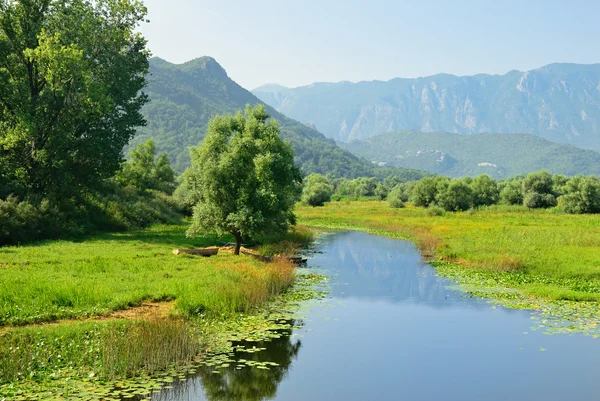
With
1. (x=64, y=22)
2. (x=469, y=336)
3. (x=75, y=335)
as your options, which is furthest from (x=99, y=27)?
(x=469, y=336)

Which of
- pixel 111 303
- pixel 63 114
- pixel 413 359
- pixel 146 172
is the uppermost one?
pixel 63 114

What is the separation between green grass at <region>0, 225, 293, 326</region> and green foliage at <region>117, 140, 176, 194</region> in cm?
3789

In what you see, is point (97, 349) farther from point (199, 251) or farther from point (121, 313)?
point (199, 251)

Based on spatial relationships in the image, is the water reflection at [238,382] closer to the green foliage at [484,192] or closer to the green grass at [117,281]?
the green grass at [117,281]

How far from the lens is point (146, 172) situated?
3344 inches

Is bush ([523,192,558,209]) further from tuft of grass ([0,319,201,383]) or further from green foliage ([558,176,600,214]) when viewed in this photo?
tuft of grass ([0,319,201,383])

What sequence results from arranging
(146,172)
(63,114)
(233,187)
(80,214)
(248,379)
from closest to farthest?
Answer: (248,379), (233,187), (63,114), (80,214), (146,172)

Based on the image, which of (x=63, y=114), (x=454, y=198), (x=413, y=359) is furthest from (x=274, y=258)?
(x=454, y=198)

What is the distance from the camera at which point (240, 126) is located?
44.8 m

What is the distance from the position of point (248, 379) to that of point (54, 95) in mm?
37281

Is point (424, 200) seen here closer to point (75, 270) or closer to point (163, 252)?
Answer: point (163, 252)

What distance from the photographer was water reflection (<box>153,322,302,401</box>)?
16.1 m

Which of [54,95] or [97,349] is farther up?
[54,95]

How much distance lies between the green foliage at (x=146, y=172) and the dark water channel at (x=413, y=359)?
52566 mm
